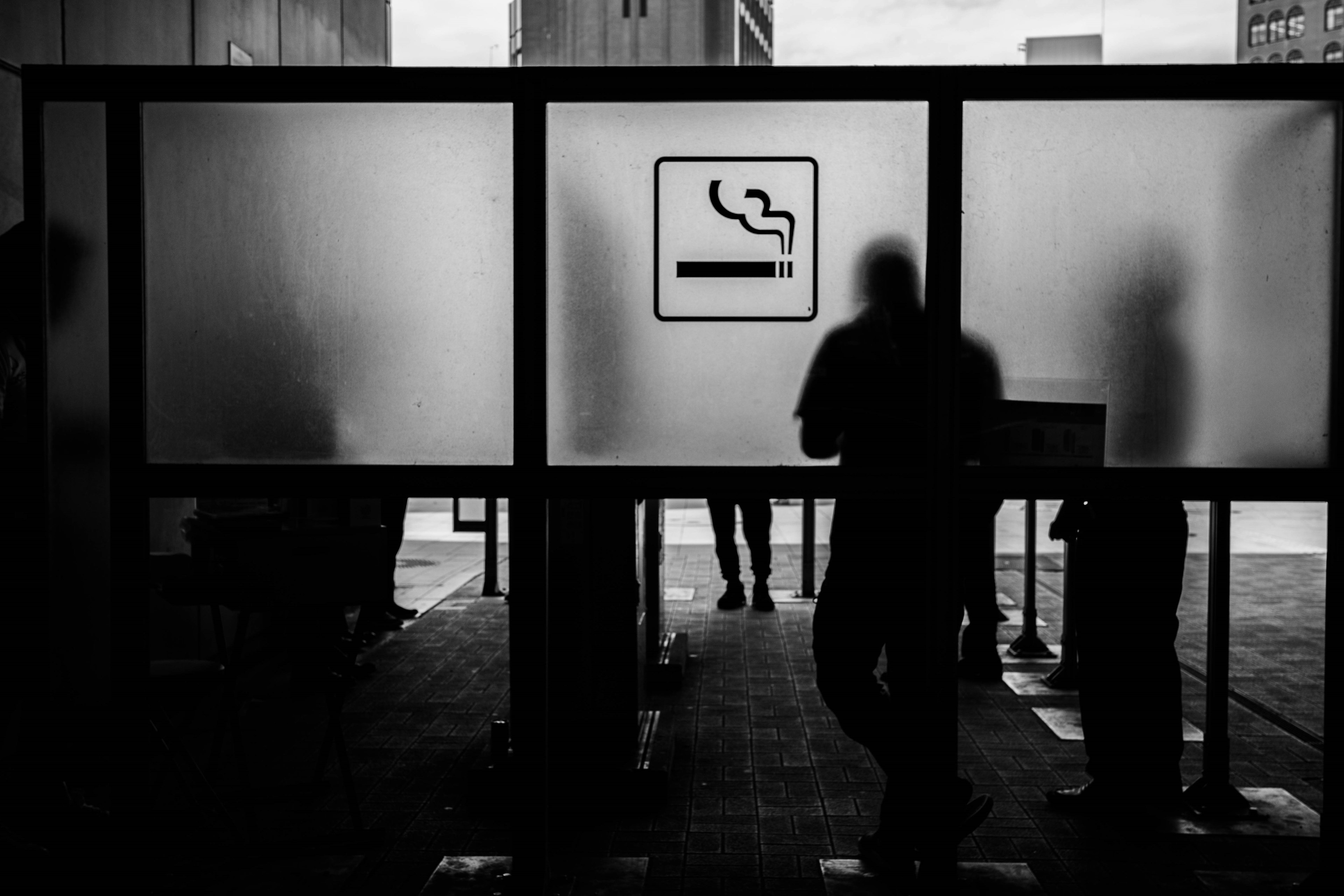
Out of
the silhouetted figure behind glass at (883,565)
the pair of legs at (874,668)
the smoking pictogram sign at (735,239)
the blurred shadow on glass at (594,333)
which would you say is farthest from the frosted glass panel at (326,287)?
the pair of legs at (874,668)

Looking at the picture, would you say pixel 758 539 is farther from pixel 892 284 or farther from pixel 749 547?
pixel 892 284

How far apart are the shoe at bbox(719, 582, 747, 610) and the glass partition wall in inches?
242

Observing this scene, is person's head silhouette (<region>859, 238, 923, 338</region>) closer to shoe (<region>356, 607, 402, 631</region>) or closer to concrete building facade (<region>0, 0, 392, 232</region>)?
concrete building facade (<region>0, 0, 392, 232</region>)

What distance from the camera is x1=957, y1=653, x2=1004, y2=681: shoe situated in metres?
7.23

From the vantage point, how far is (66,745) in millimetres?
3852

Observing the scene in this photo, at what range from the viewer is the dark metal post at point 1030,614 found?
795cm

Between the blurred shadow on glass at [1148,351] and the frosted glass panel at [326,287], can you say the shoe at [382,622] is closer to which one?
the frosted glass panel at [326,287]

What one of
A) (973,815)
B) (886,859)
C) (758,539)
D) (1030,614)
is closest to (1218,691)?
(973,815)

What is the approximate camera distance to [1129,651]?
186 inches

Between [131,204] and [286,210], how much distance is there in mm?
459

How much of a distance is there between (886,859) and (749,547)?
6.04m

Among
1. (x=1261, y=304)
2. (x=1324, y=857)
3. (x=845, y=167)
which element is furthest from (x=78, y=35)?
(x=1324, y=857)

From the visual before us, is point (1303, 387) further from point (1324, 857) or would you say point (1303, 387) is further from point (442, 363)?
point (442, 363)

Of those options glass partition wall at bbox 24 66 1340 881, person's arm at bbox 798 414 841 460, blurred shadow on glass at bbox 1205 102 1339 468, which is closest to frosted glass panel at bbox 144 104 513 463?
glass partition wall at bbox 24 66 1340 881
